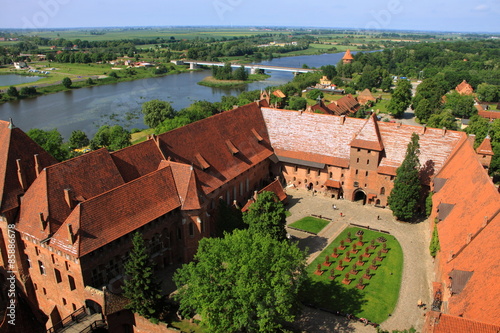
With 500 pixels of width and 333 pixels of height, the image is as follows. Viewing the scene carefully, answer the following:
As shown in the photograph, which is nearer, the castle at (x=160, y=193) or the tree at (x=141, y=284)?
the tree at (x=141, y=284)

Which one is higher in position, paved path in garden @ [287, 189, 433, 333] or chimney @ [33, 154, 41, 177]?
chimney @ [33, 154, 41, 177]

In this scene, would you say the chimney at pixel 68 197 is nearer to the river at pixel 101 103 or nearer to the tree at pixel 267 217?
the tree at pixel 267 217

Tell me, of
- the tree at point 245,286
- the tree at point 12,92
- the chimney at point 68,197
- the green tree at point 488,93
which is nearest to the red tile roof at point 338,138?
the tree at point 245,286

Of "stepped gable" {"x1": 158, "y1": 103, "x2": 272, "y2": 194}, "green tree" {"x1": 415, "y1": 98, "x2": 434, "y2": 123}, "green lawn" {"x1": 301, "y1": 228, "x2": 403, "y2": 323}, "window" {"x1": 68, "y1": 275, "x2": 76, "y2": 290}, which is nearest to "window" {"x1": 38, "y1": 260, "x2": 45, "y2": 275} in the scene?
"window" {"x1": 68, "y1": 275, "x2": 76, "y2": 290}

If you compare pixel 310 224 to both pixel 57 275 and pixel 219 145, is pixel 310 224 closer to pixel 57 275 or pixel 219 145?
pixel 219 145

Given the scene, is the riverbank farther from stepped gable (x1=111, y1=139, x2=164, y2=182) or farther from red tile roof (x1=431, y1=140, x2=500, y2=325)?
red tile roof (x1=431, y1=140, x2=500, y2=325)

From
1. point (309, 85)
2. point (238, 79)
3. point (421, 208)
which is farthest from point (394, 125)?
point (238, 79)
